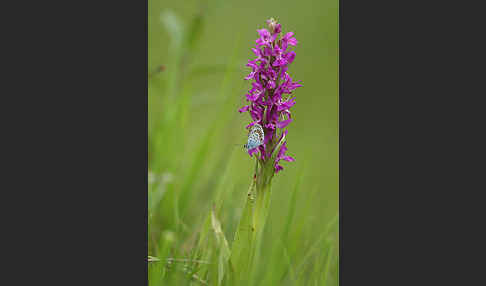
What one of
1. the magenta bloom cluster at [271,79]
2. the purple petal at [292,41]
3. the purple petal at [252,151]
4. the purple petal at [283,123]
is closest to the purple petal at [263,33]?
the magenta bloom cluster at [271,79]

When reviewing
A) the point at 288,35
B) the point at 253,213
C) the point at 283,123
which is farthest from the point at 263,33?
the point at 253,213

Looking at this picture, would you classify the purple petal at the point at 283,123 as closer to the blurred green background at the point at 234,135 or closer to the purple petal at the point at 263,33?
the purple petal at the point at 263,33

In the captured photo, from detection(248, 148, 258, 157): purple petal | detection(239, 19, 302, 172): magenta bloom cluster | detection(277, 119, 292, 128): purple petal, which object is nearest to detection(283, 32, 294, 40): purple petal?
detection(239, 19, 302, 172): magenta bloom cluster

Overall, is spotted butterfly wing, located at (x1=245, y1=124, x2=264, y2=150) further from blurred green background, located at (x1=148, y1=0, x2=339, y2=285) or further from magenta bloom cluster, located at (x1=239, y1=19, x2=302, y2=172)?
blurred green background, located at (x1=148, y1=0, x2=339, y2=285)

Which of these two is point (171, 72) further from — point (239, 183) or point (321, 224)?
point (321, 224)

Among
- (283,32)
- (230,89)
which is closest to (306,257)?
(283,32)

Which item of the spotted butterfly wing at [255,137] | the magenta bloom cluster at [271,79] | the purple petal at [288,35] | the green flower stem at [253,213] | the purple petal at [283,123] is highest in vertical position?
the purple petal at [288,35]
